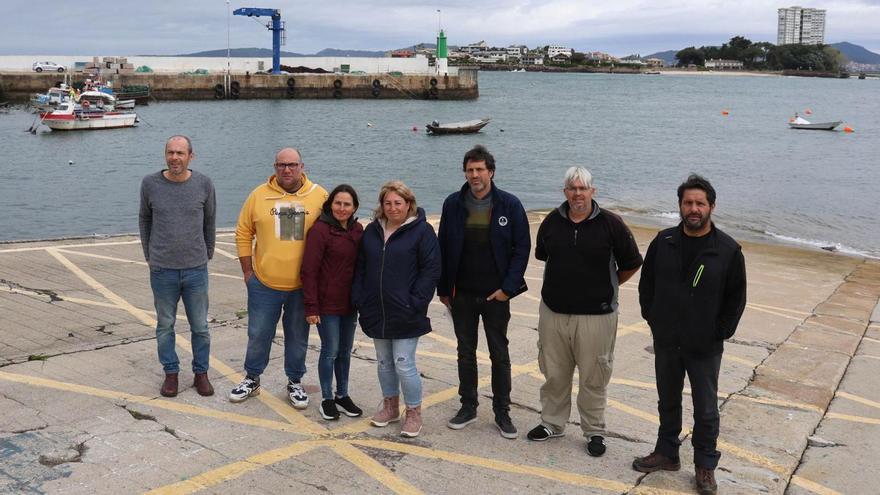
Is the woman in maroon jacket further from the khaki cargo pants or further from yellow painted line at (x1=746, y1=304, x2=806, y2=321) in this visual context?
yellow painted line at (x1=746, y1=304, x2=806, y2=321)

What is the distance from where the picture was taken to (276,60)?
92.4 m

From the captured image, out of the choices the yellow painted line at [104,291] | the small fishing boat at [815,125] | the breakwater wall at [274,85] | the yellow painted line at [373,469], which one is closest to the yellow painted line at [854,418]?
the yellow painted line at [373,469]

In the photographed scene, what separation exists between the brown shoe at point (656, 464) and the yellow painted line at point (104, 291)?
15.9 ft

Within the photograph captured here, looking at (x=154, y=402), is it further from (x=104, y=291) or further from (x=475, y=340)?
(x=104, y=291)

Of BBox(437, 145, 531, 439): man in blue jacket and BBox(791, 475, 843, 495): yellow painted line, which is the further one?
BBox(437, 145, 531, 439): man in blue jacket

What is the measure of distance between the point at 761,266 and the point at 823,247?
595 centimetres

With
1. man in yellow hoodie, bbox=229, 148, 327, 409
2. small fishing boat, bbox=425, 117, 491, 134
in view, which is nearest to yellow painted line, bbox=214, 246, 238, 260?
man in yellow hoodie, bbox=229, 148, 327, 409

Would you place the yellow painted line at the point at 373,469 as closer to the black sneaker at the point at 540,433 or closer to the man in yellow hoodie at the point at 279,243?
the man in yellow hoodie at the point at 279,243

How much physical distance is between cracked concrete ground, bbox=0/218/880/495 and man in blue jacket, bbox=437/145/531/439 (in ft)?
2.37

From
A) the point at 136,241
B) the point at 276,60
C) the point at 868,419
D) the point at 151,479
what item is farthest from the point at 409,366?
the point at 276,60

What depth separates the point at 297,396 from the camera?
569 centimetres

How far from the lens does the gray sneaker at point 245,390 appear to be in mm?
5719

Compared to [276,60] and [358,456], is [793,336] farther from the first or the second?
[276,60]

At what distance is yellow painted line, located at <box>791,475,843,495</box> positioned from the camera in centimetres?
484
